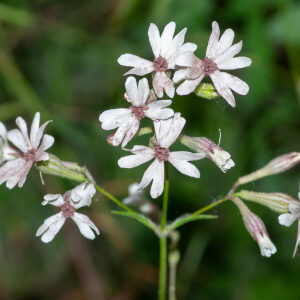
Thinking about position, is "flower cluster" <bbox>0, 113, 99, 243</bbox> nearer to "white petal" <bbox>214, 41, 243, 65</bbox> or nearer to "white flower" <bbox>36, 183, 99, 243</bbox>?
"white flower" <bbox>36, 183, 99, 243</bbox>

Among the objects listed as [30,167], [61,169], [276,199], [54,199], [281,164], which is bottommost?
[54,199]

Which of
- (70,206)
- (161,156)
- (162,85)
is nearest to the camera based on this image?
(162,85)

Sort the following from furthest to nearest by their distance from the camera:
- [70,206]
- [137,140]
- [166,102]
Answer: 1. [137,140]
2. [70,206]
3. [166,102]

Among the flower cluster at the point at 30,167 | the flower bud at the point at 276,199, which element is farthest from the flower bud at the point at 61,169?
the flower bud at the point at 276,199

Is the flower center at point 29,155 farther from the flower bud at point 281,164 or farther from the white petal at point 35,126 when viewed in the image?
the flower bud at point 281,164

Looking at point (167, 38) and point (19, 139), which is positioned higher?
point (167, 38)

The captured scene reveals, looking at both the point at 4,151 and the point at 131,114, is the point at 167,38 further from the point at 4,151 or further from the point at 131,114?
the point at 4,151

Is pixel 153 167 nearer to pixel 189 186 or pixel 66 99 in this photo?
pixel 189 186

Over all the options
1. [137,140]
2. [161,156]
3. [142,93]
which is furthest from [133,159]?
[137,140]

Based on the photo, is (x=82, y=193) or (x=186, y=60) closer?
(x=186, y=60)

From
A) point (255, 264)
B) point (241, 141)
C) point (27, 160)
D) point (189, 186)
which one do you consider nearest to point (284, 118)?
point (241, 141)
